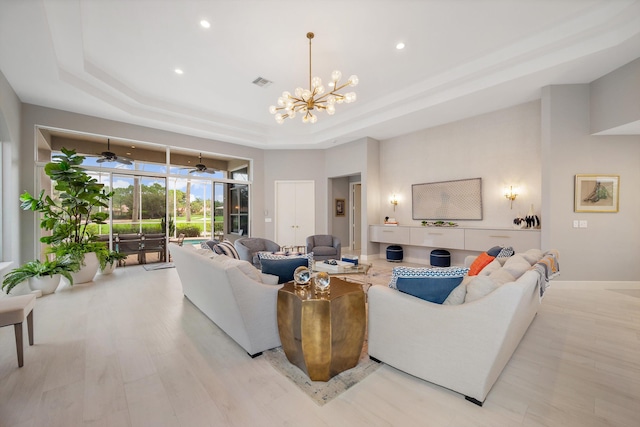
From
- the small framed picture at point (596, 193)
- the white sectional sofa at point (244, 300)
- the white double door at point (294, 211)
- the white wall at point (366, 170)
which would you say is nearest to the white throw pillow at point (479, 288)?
the white sectional sofa at point (244, 300)

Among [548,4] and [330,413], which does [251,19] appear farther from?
A: [330,413]

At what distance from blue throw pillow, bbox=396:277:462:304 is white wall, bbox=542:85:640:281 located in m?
3.69

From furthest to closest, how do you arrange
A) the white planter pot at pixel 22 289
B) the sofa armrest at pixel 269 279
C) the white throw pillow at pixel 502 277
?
the white planter pot at pixel 22 289, the sofa armrest at pixel 269 279, the white throw pillow at pixel 502 277

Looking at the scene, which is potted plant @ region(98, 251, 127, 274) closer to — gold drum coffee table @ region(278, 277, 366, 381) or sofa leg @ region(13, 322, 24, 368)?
sofa leg @ region(13, 322, 24, 368)

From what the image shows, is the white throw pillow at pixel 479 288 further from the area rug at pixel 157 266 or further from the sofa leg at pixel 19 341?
the area rug at pixel 157 266

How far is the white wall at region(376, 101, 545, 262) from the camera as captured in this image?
5.09 m

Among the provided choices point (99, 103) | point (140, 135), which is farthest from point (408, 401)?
point (140, 135)

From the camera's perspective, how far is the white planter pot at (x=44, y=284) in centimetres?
407

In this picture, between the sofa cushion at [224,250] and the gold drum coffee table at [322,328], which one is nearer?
the gold drum coffee table at [322,328]

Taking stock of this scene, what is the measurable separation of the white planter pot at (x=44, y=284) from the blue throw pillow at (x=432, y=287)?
5372 millimetres

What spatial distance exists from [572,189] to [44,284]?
28.0ft

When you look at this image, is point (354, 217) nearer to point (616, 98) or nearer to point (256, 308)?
point (616, 98)

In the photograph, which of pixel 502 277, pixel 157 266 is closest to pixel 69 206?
pixel 157 266

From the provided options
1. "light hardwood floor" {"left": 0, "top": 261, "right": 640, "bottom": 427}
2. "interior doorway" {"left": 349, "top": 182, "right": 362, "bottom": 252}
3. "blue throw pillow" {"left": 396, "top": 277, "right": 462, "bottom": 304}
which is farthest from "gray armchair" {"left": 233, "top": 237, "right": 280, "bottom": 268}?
"interior doorway" {"left": 349, "top": 182, "right": 362, "bottom": 252}
